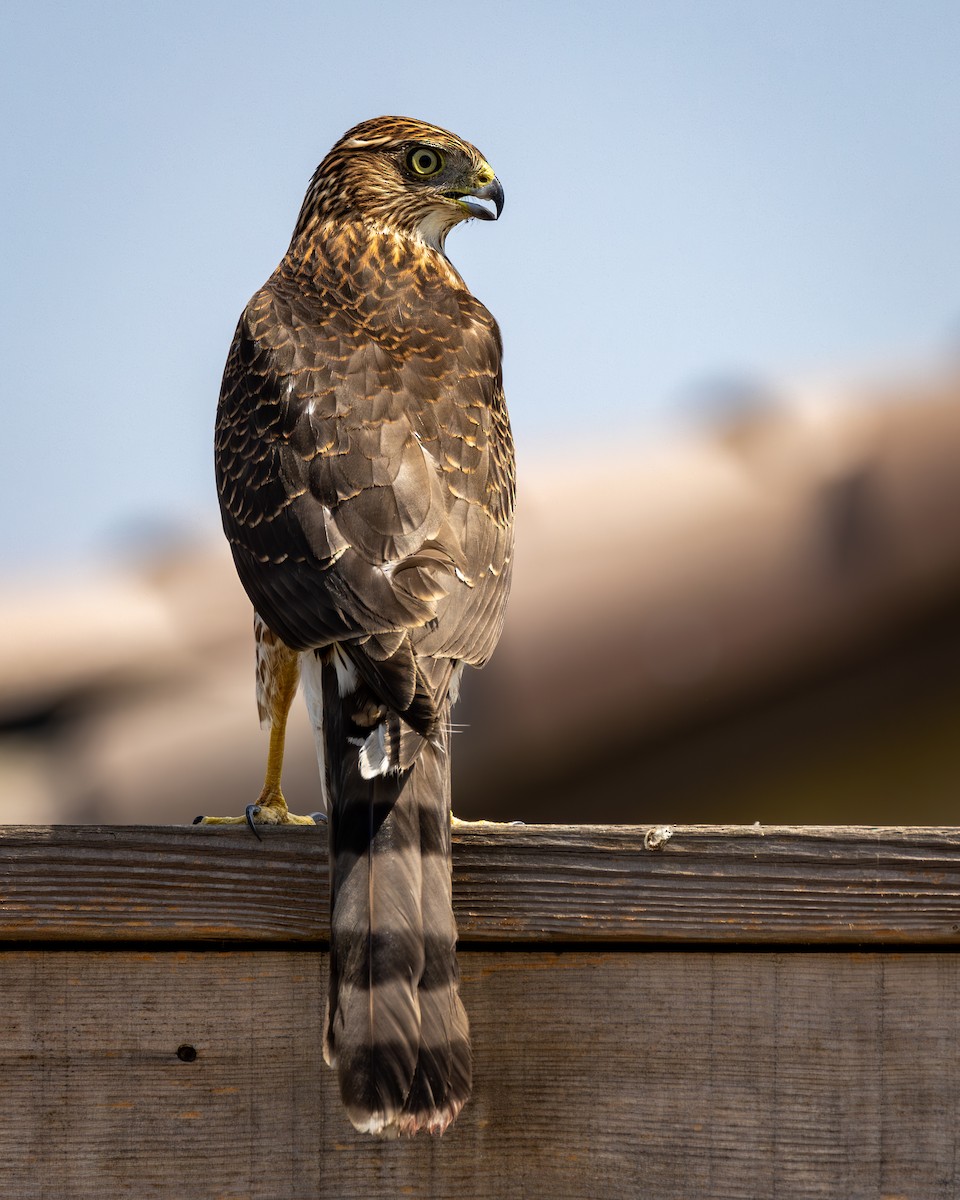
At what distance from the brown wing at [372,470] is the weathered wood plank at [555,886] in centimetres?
31

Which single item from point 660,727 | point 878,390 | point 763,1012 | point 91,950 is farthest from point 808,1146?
point 878,390

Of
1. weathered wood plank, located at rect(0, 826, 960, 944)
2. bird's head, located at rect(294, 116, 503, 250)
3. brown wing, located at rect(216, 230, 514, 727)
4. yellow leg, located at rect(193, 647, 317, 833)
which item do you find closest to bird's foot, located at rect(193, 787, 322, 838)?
yellow leg, located at rect(193, 647, 317, 833)

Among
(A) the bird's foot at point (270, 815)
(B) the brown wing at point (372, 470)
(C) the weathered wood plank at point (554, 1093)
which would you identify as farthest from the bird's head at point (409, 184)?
(C) the weathered wood plank at point (554, 1093)

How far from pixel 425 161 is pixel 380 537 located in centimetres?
204

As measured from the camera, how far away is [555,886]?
7.39ft

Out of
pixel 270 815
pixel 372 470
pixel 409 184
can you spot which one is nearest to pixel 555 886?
pixel 372 470

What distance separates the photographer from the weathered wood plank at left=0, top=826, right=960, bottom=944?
220 cm

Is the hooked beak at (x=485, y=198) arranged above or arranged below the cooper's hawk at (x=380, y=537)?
above

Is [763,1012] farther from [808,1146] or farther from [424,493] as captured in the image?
[424,493]

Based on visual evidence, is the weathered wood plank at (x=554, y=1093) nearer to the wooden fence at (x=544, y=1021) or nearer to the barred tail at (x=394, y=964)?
the wooden fence at (x=544, y=1021)

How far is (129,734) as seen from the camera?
14.3ft

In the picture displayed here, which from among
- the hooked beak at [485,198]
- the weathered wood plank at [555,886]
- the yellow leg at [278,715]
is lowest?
the weathered wood plank at [555,886]

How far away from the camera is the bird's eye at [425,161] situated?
14.5 ft

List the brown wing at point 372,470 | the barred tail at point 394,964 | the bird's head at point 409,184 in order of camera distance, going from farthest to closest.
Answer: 1. the bird's head at point 409,184
2. the brown wing at point 372,470
3. the barred tail at point 394,964
